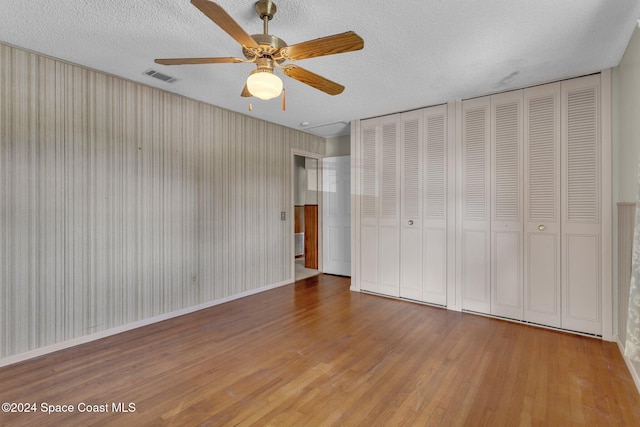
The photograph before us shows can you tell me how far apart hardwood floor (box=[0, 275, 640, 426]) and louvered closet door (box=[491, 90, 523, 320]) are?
0.31m

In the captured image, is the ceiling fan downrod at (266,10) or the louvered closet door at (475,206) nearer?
the ceiling fan downrod at (266,10)

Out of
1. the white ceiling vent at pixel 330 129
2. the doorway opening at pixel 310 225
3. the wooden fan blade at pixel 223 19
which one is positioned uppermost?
the white ceiling vent at pixel 330 129

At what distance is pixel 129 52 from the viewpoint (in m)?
2.63

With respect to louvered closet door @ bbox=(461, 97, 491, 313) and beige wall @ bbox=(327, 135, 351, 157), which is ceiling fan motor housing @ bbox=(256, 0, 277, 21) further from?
beige wall @ bbox=(327, 135, 351, 157)

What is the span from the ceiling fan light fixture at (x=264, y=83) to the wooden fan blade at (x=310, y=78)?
215 millimetres

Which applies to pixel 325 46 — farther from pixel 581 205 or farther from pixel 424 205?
pixel 581 205

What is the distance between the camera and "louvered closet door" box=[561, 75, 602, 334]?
299 centimetres

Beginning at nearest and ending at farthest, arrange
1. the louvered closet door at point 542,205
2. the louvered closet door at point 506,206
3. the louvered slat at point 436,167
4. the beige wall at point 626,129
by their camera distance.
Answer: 1. the beige wall at point 626,129
2. the louvered closet door at point 542,205
3. the louvered closet door at point 506,206
4. the louvered slat at point 436,167

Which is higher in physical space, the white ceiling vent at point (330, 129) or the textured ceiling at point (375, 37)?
the white ceiling vent at point (330, 129)

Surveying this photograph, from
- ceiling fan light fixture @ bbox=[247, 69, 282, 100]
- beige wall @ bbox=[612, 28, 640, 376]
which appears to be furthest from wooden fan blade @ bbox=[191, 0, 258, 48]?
beige wall @ bbox=[612, 28, 640, 376]

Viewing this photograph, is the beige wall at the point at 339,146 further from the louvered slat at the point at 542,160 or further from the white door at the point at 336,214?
the louvered slat at the point at 542,160

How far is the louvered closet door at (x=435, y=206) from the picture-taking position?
12.7ft

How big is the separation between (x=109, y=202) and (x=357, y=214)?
3110 millimetres

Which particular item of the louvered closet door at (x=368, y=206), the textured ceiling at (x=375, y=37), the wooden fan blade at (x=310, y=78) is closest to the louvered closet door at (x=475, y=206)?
the textured ceiling at (x=375, y=37)
